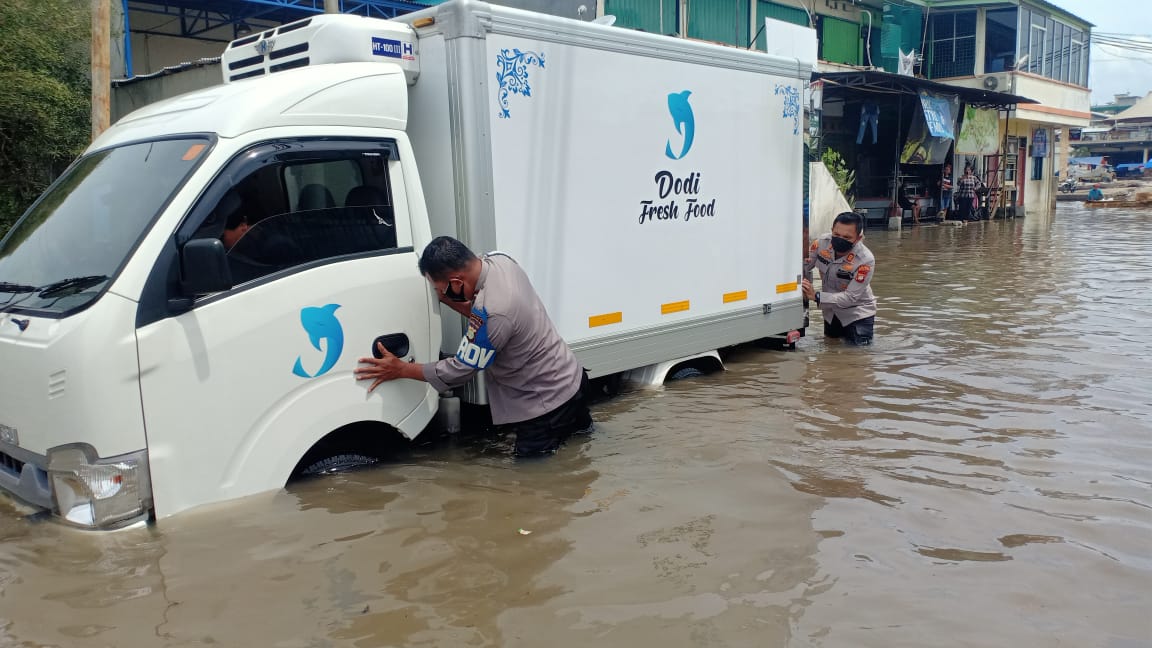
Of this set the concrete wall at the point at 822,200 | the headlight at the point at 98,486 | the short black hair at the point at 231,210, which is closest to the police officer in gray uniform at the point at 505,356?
the short black hair at the point at 231,210

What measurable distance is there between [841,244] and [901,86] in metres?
19.0

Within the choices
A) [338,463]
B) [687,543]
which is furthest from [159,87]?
[687,543]

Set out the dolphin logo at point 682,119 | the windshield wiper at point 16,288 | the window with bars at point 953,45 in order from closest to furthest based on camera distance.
Answer: the windshield wiper at point 16,288 → the dolphin logo at point 682,119 → the window with bars at point 953,45

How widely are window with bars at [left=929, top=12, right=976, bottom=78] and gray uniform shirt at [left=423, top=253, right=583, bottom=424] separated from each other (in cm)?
3123

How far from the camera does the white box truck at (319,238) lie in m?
3.46

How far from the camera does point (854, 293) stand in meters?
7.90

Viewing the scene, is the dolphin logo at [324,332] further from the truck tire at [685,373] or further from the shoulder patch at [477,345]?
the truck tire at [685,373]

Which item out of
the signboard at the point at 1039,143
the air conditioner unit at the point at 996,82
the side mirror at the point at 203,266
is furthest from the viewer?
the signboard at the point at 1039,143

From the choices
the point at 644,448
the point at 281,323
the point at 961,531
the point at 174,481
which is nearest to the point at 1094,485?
the point at 961,531

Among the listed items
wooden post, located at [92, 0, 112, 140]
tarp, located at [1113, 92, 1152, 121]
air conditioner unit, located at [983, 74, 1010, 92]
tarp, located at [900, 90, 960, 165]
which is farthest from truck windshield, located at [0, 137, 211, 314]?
tarp, located at [1113, 92, 1152, 121]

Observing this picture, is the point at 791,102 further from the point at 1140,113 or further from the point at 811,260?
the point at 1140,113

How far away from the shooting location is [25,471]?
362 cm

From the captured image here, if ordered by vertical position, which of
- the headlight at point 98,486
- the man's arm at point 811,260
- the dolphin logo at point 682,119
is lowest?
the headlight at point 98,486

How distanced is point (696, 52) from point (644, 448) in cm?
274
